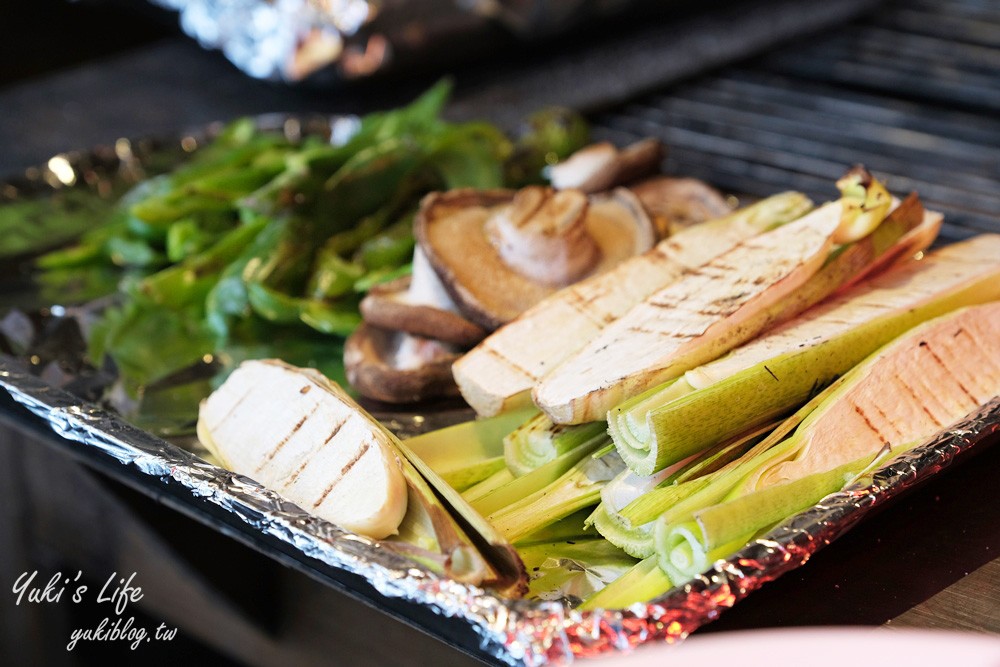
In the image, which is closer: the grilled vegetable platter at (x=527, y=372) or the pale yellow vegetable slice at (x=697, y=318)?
the grilled vegetable platter at (x=527, y=372)

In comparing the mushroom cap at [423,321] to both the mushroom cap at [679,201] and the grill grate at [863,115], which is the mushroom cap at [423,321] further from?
the grill grate at [863,115]

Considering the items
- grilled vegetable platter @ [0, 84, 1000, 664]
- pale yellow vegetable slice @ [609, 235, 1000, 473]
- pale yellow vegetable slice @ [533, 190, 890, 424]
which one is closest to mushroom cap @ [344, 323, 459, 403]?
grilled vegetable platter @ [0, 84, 1000, 664]

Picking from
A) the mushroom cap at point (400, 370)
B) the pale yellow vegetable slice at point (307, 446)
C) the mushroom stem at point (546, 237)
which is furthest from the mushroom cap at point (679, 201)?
the pale yellow vegetable slice at point (307, 446)

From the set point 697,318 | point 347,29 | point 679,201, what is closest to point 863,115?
point 679,201

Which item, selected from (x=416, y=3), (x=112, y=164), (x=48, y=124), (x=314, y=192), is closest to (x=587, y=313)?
(x=314, y=192)

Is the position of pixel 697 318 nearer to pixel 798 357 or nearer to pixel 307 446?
pixel 798 357

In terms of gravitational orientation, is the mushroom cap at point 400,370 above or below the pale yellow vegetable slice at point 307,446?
below
